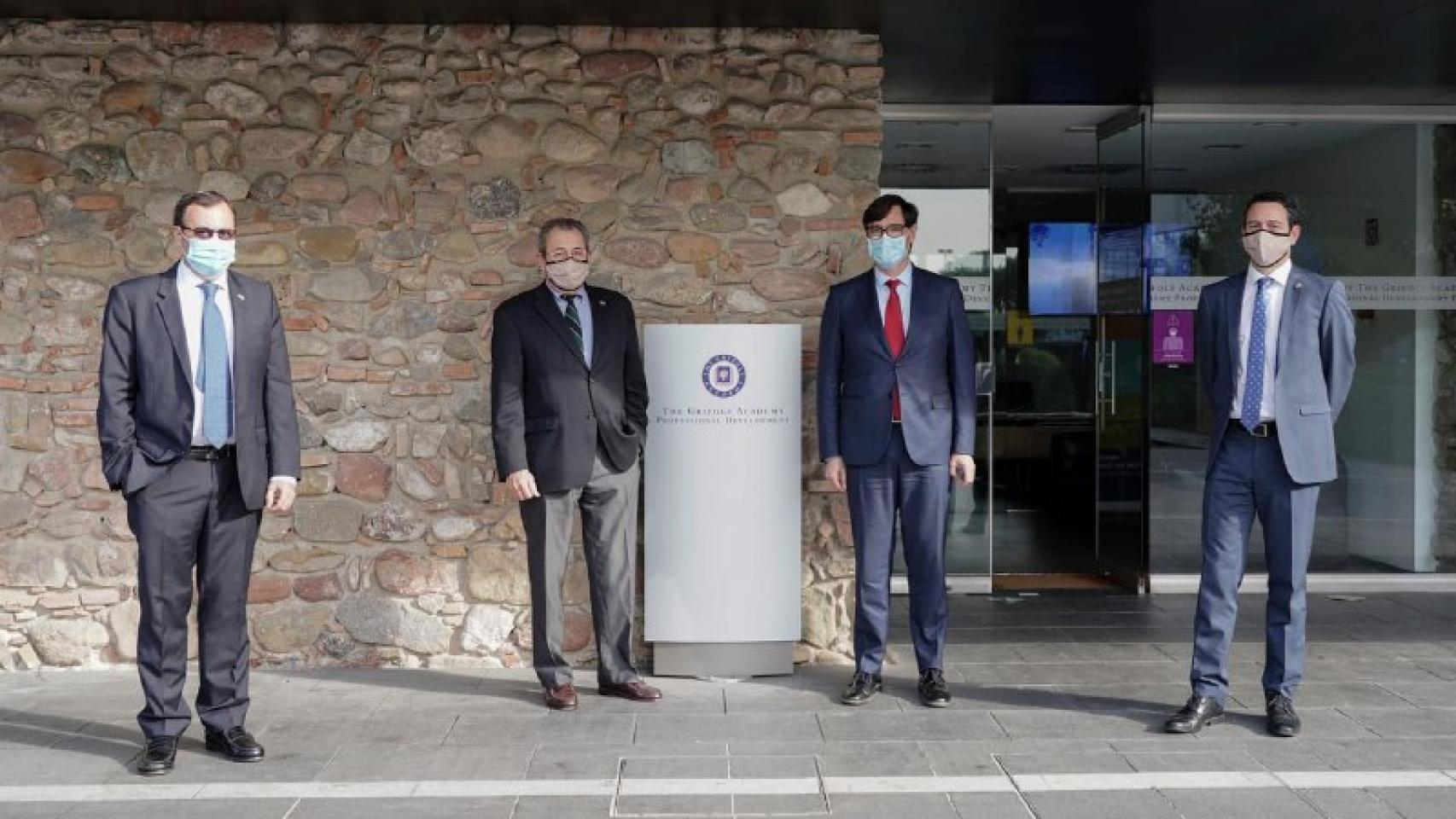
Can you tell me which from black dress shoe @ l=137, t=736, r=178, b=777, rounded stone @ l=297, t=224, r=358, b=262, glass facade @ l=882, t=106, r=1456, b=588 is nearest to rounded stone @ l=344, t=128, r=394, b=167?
rounded stone @ l=297, t=224, r=358, b=262

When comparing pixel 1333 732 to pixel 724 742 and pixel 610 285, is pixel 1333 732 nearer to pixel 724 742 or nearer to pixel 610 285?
pixel 724 742

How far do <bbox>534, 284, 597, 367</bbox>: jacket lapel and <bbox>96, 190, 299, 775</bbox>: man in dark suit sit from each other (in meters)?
1.08

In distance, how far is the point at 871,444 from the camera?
567cm

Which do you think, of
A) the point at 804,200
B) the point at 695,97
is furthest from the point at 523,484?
the point at 695,97

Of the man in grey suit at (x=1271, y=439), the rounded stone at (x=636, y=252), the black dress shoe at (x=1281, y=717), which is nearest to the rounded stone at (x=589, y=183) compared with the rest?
the rounded stone at (x=636, y=252)

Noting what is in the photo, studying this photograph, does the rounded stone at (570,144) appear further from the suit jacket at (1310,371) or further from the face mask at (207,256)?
the suit jacket at (1310,371)

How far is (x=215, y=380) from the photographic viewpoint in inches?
190

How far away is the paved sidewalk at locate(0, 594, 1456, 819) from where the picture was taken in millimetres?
4414

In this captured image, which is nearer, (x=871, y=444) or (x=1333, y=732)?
(x=1333, y=732)

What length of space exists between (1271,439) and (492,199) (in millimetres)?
3233

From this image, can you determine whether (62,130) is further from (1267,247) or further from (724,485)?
(1267,247)

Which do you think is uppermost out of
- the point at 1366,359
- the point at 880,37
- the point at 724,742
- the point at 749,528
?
the point at 880,37

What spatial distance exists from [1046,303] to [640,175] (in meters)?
3.60

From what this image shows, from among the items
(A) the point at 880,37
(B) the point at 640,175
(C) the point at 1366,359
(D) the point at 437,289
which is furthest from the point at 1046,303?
(D) the point at 437,289
